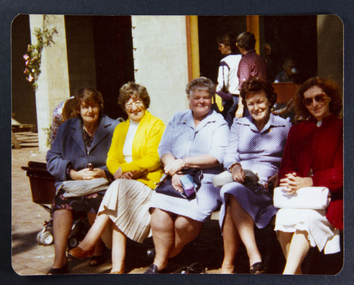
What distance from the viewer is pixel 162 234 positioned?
3572mm

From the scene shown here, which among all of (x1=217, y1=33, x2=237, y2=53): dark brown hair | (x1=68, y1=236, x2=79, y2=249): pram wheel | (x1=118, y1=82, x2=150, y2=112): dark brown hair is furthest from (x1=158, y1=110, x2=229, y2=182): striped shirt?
(x1=68, y1=236, x2=79, y2=249): pram wheel

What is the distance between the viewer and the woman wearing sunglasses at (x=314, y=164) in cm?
335

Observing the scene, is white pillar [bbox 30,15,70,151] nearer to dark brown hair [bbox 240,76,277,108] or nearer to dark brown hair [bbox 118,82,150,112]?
dark brown hair [bbox 118,82,150,112]

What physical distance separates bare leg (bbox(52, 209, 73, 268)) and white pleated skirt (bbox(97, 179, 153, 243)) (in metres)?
0.30

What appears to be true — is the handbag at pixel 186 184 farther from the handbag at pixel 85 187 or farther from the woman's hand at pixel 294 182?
the woman's hand at pixel 294 182

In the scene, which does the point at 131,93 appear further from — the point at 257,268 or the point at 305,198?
the point at 257,268

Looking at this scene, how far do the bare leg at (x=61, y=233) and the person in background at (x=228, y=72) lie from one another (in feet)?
5.14

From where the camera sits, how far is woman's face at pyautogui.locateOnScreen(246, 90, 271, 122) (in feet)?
11.7

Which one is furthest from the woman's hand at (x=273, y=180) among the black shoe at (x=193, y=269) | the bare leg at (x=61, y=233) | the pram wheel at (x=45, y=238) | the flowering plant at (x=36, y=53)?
the flowering plant at (x=36, y=53)

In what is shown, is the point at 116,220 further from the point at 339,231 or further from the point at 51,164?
the point at 339,231

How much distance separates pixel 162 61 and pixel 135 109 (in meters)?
0.52

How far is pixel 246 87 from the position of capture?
A: 11.7 feet

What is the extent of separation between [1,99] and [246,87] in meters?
2.12

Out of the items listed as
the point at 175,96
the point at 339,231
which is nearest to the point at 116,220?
the point at 175,96
